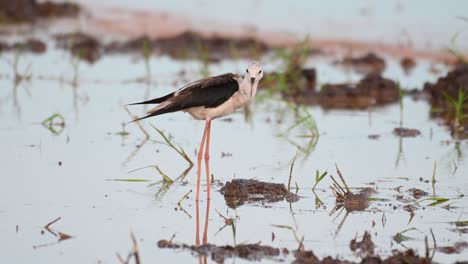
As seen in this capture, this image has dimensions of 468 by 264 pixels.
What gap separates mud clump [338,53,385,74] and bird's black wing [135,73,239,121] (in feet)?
20.1

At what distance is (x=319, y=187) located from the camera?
787cm

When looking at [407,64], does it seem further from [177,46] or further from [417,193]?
[417,193]

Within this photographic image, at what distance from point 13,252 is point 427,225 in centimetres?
264

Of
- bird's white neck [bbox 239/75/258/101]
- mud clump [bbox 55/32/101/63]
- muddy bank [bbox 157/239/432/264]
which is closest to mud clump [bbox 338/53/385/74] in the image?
mud clump [bbox 55/32/101/63]

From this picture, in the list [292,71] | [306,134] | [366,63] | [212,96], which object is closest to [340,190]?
[212,96]

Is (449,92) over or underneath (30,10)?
underneath

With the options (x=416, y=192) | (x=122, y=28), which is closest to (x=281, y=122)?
(x=416, y=192)

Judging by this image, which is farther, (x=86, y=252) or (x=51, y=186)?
(x=51, y=186)

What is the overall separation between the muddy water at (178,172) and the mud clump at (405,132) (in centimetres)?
8

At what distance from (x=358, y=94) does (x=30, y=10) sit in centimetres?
738

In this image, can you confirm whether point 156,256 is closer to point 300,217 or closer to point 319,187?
point 300,217

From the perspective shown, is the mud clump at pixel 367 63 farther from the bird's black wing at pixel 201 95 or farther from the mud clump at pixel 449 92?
the bird's black wing at pixel 201 95

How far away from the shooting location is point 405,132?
991cm

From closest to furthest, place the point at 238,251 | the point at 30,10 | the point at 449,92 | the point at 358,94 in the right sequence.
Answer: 1. the point at 238,251
2. the point at 449,92
3. the point at 358,94
4. the point at 30,10
